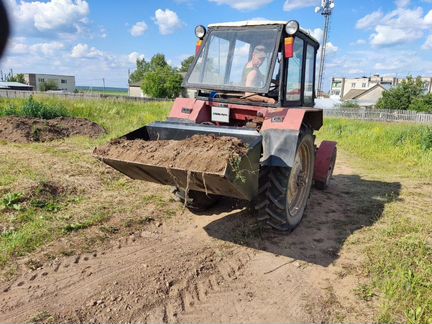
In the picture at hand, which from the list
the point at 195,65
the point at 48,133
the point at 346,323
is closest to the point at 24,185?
the point at 195,65

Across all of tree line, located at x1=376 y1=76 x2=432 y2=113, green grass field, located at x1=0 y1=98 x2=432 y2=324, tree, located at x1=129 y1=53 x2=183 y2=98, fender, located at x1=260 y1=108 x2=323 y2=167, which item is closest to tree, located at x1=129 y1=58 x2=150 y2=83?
tree, located at x1=129 y1=53 x2=183 y2=98

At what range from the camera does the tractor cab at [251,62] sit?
447cm

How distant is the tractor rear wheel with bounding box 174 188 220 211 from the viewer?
16.0 ft

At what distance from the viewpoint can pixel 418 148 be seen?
11.0 meters

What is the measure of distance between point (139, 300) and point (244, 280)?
97cm

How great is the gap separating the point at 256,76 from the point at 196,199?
1.72 m

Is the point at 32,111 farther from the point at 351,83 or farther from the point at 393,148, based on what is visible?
the point at 351,83

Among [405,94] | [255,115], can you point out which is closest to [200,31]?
[255,115]

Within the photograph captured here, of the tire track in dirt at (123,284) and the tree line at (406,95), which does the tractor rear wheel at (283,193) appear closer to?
the tire track in dirt at (123,284)

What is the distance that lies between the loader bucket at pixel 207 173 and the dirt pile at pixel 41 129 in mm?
7393

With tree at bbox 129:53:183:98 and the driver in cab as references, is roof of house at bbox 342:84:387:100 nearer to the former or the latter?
tree at bbox 129:53:183:98

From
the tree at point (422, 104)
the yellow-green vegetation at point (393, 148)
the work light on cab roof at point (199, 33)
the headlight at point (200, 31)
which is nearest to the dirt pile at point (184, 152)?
the work light on cab roof at point (199, 33)

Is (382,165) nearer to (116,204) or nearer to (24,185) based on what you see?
(116,204)

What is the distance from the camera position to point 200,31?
5.03m
